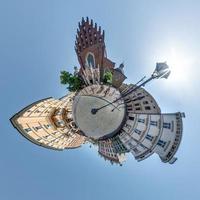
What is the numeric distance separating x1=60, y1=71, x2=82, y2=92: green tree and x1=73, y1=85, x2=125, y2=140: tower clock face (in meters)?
1.13

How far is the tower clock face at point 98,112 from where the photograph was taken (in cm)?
5212

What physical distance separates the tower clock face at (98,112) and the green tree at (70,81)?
3.70ft

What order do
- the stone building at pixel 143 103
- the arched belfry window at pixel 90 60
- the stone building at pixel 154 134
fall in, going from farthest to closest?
the arched belfry window at pixel 90 60 → the stone building at pixel 143 103 → the stone building at pixel 154 134

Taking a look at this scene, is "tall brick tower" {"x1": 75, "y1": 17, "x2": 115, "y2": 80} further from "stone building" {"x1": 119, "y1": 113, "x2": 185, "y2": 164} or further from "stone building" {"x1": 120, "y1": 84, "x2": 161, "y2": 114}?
"stone building" {"x1": 119, "y1": 113, "x2": 185, "y2": 164}

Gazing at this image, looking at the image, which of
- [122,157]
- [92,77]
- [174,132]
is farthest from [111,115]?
[122,157]

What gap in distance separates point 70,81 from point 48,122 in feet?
61.7

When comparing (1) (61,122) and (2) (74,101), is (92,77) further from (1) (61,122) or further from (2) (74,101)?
(1) (61,122)

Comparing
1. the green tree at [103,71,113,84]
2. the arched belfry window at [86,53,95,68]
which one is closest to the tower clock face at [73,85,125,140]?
the green tree at [103,71,113,84]

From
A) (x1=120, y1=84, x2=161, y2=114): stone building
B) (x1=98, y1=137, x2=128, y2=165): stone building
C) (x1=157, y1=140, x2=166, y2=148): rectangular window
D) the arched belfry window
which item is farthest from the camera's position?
the arched belfry window

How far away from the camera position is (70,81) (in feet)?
172

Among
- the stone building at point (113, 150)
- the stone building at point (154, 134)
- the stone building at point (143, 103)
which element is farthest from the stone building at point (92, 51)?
the stone building at point (113, 150)

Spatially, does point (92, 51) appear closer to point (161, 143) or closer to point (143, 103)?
point (143, 103)

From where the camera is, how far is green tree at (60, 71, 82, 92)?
5159 cm

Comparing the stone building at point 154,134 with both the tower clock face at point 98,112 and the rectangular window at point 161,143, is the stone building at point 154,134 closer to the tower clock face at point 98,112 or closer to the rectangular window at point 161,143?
the rectangular window at point 161,143
